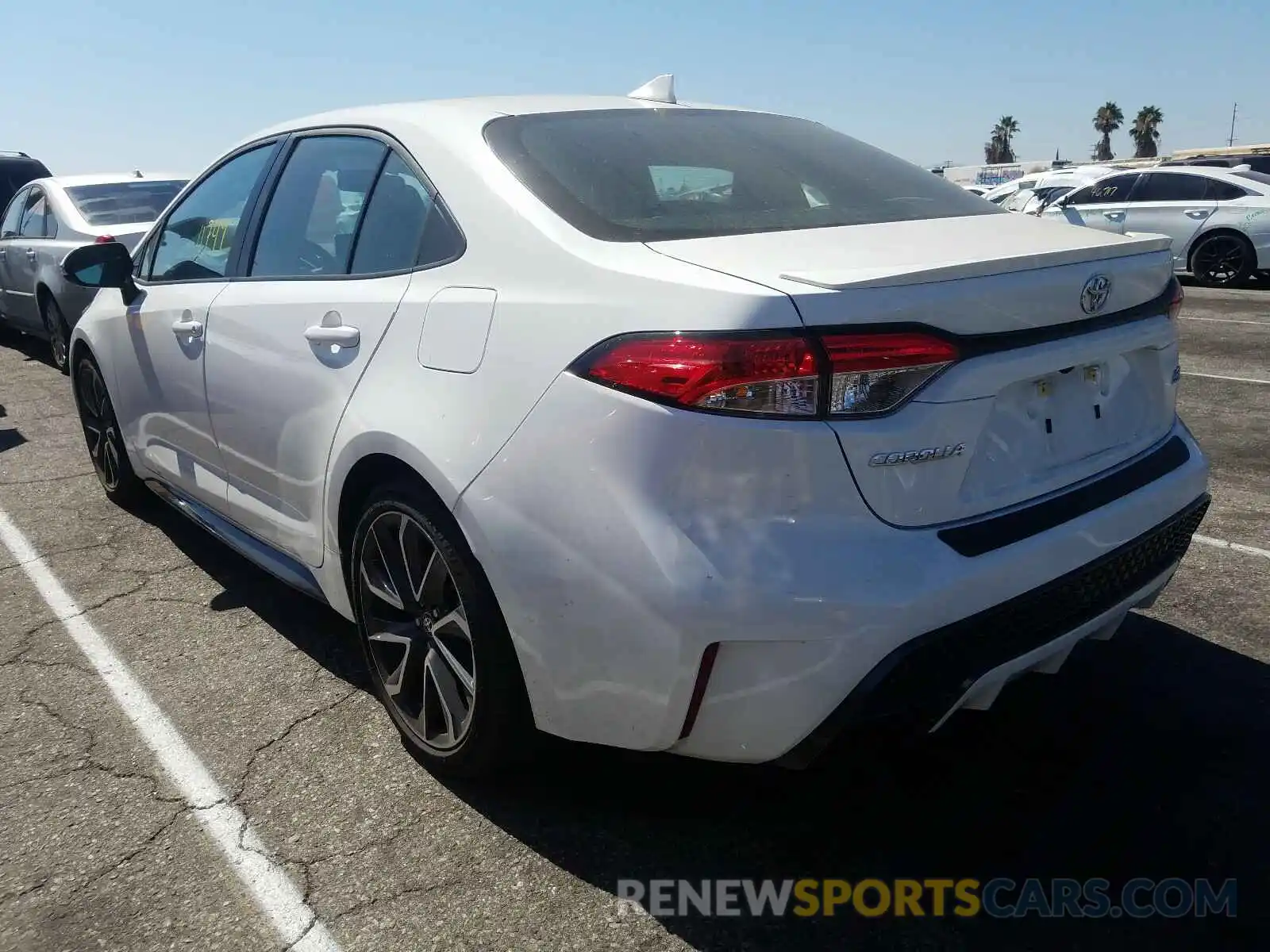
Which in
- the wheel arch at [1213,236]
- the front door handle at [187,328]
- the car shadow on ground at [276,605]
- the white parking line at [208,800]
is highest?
the front door handle at [187,328]

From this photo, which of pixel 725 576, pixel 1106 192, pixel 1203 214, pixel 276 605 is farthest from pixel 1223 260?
pixel 725 576

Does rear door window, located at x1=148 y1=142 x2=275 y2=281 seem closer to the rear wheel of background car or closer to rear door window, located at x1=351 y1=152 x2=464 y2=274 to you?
rear door window, located at x1=351 y1=152 x2=464 y2=274

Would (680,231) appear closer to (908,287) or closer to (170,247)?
(908,287)

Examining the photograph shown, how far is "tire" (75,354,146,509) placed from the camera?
470 cm

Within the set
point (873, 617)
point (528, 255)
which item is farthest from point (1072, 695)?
point (528, 255)

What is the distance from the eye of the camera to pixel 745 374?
1.89 metres

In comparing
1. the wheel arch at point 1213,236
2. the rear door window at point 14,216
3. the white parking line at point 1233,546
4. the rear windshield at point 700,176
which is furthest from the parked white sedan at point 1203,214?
the rear windshield at point 700,176

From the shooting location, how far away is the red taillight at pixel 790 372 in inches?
74.2

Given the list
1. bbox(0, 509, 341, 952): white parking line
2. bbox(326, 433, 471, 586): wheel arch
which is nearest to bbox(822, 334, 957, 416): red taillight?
bbox(326, 433, 471, 586): wheel arch

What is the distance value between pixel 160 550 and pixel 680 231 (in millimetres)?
3224

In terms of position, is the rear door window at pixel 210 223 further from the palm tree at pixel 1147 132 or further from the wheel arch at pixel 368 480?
the palm tree at pixel 1147 132

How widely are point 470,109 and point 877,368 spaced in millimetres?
1506

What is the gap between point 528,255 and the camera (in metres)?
2.28

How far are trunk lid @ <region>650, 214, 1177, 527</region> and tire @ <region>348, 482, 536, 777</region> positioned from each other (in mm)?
843
